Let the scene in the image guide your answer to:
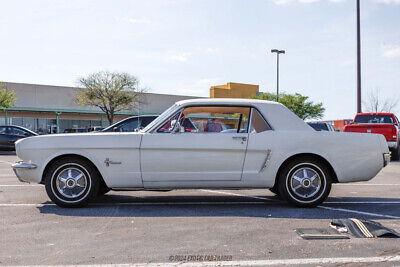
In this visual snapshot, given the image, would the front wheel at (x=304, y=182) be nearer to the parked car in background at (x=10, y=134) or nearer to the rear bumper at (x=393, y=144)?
the rear bumper at (x=393, y=144)

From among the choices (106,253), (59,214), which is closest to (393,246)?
(106,253)

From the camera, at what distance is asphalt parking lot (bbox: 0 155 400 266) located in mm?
3729

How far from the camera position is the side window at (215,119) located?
6141 mm

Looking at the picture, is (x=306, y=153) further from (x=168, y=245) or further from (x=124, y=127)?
(x=124, y=127)

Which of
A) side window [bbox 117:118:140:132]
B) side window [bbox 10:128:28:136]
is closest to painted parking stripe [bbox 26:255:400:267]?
side window [bbox 117:118:140:132]

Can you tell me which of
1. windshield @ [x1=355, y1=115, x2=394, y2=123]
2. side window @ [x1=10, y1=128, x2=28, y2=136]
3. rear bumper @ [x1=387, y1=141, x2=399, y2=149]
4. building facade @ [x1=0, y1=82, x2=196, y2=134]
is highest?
building facade @ [x1=0, y1=82, x2=196, y2=134]

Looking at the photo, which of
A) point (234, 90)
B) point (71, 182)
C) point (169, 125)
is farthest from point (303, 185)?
point (234, 90)

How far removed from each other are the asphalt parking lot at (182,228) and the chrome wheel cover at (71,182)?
0.25 meters

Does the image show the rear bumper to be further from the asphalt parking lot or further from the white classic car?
the white classic car

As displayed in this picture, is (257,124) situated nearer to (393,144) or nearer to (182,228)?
(182,228)

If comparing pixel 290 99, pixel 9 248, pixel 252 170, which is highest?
pixel 290 99

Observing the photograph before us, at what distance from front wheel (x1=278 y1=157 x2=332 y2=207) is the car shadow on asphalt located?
5.7 inches

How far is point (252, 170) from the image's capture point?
5.93 m

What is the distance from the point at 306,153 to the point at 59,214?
11.3ft
